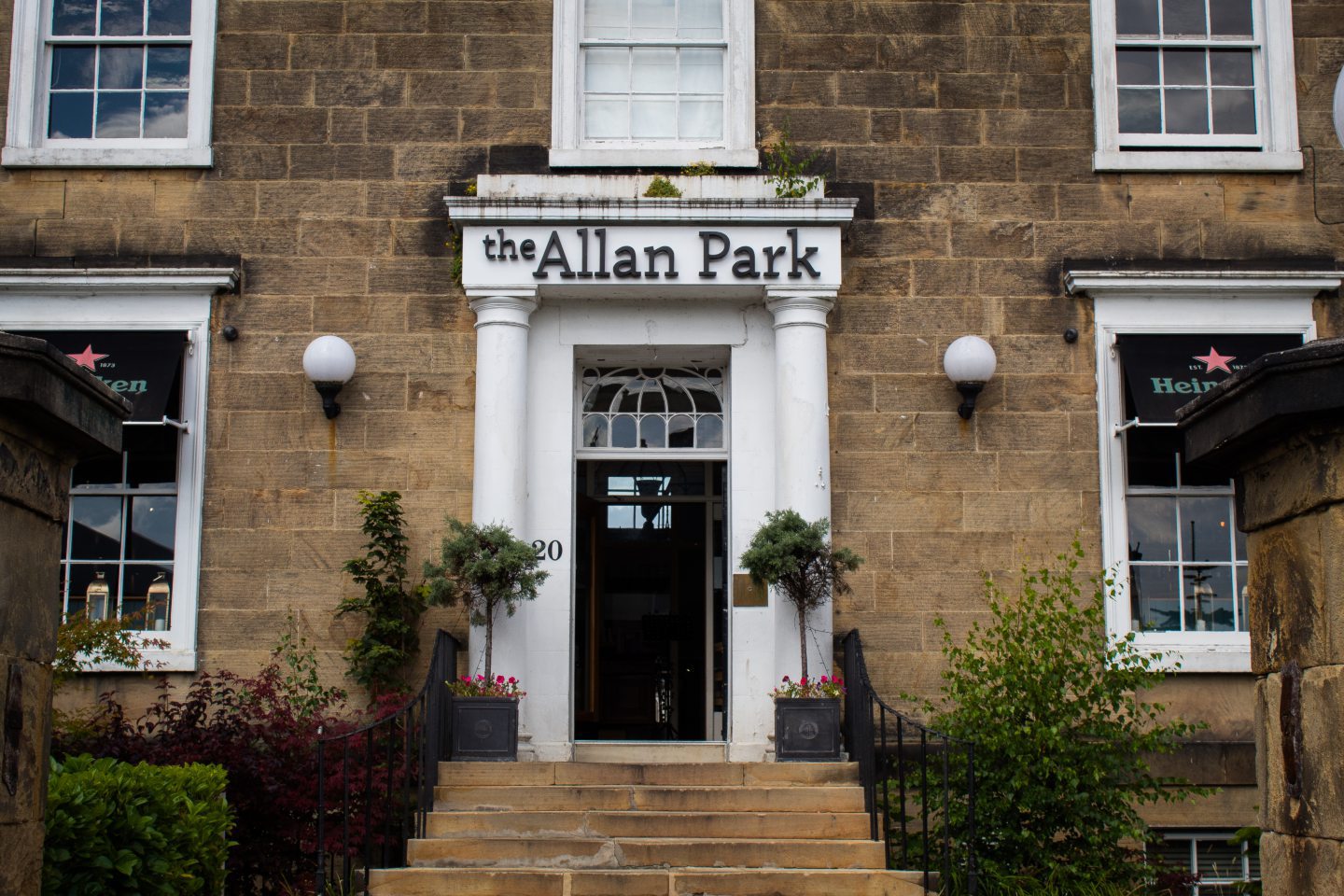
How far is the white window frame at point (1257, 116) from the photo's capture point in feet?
34.6

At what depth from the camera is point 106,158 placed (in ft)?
34.5

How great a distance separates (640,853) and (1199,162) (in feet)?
20.0

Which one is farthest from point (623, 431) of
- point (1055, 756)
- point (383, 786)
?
point (1055, 756)

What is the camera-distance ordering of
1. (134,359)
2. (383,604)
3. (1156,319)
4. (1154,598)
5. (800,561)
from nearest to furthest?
1. (800,561)
2. (383,604)
3. (134,359)
4. (1154,598)
5. (1156,319)

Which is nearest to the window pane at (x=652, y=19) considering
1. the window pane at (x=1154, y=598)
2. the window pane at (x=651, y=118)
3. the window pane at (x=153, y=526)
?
the window pane at (x=651, y=118)

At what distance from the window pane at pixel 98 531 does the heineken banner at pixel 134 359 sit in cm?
80

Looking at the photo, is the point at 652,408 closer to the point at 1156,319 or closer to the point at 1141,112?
the point at 1156,319

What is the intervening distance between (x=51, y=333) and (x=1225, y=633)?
319 inches

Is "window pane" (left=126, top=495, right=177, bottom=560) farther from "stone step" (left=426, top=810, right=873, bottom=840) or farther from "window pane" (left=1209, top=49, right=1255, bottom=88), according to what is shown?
"window pane" (left=1209, top=49, right=1255, bottom=88)

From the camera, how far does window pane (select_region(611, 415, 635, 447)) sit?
1067 cm

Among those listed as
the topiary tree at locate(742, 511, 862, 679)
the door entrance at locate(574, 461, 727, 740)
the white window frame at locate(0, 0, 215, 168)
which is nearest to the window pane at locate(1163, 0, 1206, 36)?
the topiary tree at locate(742, 511, 862, 679)

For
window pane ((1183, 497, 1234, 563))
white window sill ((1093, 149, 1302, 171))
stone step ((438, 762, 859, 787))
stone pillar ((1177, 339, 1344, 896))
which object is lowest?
stone step ((438, 762, 859, 787))

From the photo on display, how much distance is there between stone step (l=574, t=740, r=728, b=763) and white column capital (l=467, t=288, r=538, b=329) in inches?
113

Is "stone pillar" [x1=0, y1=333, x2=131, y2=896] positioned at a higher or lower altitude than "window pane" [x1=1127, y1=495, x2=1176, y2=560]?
lower
